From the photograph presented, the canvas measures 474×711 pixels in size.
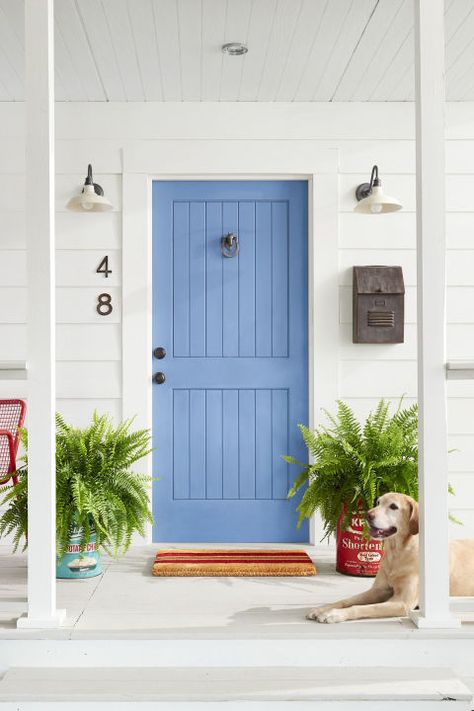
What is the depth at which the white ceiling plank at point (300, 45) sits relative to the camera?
10.3ft

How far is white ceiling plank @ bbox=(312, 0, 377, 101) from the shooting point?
3.13m

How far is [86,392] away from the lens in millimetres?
4059

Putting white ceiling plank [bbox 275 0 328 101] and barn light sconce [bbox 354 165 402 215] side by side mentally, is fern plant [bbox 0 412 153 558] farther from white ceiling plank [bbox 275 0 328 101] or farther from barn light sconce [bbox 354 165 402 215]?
white ceiling plank [bbox 275 0 328 101]

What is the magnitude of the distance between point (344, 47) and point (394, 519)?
2.10 meters

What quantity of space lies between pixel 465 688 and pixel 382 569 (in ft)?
1.75

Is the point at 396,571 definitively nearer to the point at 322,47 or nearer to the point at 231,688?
the point at 231,688

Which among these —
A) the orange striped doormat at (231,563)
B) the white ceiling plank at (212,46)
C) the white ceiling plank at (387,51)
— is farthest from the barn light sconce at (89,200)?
the orange striped doormat at (231,563)

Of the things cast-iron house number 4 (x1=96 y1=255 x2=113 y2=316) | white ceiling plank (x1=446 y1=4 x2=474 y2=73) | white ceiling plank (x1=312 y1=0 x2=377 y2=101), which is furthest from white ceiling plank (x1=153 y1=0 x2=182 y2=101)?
white ceiling plank (x1=446 y1=4 x2=474 y2=73)

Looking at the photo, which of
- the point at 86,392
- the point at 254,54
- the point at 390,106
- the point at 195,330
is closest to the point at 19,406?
the point at 86,392

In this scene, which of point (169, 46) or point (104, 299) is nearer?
point (169, 46)

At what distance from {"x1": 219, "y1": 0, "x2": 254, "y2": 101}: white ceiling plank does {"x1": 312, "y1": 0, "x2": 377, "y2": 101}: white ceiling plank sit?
344 mm

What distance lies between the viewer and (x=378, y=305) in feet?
13.2

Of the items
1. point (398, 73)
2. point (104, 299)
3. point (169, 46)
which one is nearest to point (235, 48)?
point (169, 46)

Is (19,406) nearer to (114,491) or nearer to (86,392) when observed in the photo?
(86,392)
